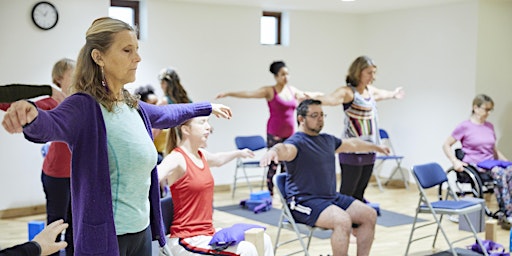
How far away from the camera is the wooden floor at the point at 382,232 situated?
5.25 m

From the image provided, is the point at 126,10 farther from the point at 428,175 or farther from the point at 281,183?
the point at 428,175

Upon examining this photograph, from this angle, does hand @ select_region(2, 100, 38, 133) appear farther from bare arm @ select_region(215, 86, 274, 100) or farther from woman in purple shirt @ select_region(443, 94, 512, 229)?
woman in purple shirt @ select_region(443, 94, 512, 229)

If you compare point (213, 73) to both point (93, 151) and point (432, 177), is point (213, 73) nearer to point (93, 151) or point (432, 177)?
point (432, 177)

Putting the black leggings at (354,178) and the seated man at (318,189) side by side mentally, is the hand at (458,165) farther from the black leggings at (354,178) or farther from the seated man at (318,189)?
the seated man at (318,189)

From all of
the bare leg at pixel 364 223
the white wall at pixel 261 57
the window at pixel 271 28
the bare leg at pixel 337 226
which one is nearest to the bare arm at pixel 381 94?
the white wall at pixel 261 57

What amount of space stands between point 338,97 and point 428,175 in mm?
924

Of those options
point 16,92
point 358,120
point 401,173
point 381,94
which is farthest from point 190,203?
point 401,173

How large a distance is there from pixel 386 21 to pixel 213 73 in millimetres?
2425

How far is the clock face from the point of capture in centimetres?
647

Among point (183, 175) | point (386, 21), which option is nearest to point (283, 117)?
point (386, 21)

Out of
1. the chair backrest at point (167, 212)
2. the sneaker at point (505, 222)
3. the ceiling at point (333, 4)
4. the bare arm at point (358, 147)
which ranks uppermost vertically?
the ceiling at point (333, 4)

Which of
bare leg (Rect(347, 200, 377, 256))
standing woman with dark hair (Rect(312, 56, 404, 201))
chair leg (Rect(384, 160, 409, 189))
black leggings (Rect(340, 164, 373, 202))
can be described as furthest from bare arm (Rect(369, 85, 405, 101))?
chair leg (Rect(384, 160, 409, 189))

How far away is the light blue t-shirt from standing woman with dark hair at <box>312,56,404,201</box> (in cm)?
325

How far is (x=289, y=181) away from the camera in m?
4.46
